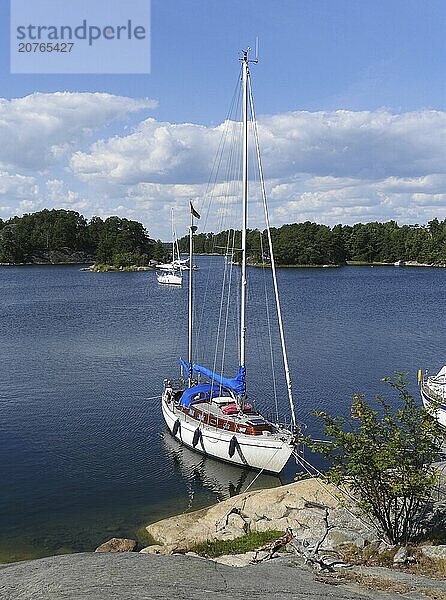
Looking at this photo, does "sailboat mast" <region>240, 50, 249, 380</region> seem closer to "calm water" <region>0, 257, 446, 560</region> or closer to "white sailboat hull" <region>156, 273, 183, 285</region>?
"calm water" <region>0, 257, 446, 560</region>

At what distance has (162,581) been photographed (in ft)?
37.9

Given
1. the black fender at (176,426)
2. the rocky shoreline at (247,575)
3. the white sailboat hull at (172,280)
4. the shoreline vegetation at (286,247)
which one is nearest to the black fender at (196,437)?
the black fender at (176,426)

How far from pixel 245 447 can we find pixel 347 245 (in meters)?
173

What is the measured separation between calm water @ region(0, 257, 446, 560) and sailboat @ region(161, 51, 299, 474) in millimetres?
659

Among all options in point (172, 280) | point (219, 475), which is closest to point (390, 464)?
point (219, 475)

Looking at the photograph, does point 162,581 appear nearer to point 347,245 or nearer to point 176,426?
point 176,426

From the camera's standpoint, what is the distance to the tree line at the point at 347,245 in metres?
172

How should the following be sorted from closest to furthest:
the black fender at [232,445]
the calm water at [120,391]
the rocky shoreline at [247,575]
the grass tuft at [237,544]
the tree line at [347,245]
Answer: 1. the rocky shoreline at [247,575]
2. the grass tuft at [237,544]
3. the calm water at [120,391]
4. the black fender at [232,445]
5. the tree line at [347,245]

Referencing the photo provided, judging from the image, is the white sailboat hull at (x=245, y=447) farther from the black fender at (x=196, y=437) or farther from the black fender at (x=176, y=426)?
the black fender at (x=176, y=426)

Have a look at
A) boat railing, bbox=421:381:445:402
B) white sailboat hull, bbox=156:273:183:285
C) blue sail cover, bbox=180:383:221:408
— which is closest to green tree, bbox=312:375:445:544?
blue sail cover, bbox=180:383:221:408

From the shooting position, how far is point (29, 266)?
611 ft

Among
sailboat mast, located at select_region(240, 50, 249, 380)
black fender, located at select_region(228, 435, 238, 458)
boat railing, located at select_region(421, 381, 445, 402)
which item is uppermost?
sailboat mast, located at select_region(240, 50, 249, 380)

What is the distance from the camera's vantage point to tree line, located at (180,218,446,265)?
172 m

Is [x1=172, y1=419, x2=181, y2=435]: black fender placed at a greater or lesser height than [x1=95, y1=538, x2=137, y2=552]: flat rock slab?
greater
